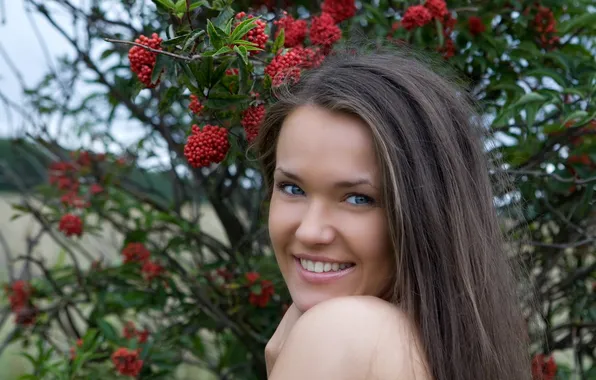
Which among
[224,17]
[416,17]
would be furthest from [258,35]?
[416,17]

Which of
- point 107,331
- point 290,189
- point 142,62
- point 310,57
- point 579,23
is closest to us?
point 290,189

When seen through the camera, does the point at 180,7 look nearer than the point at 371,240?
No

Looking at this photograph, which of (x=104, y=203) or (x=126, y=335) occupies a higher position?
(x=104, y=203)

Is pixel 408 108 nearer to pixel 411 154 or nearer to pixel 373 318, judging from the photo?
pixel 411 154

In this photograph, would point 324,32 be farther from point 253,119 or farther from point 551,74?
point 551,74

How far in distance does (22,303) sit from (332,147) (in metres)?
1.71

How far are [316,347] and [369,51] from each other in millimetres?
745

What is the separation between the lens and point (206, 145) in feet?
4.92

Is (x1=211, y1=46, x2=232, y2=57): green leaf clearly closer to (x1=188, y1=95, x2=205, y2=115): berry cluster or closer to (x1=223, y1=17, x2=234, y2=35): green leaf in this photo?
(x1=223, y1=17, x2=234, y2=35): green leaf

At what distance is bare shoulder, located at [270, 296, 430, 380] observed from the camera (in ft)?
3.74

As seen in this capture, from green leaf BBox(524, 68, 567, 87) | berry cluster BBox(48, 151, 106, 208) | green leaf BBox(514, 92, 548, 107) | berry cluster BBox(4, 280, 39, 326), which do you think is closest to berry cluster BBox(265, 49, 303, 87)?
green leaf BBox(514, 92, 548, 107)

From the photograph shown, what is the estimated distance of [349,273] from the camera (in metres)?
1.32

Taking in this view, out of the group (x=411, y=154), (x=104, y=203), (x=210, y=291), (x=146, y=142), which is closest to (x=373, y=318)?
(x=411, y=154)

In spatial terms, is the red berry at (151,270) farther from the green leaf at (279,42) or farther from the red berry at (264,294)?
the green leaf at (279,42)
